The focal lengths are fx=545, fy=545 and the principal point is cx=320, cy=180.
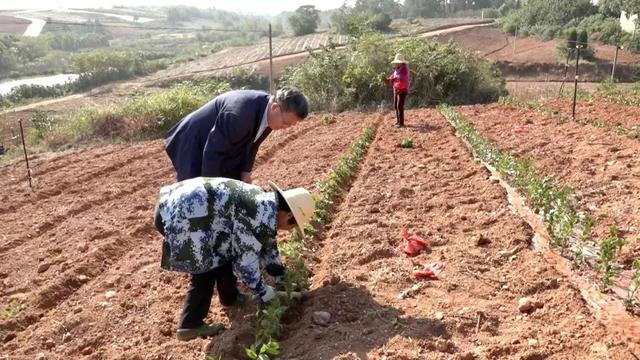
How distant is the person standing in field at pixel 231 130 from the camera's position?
11.1ft

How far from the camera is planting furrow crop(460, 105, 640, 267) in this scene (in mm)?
4457

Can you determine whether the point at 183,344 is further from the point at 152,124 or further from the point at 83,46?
the point at 83,46

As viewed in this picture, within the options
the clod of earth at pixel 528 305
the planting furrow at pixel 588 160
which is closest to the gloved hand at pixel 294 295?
the clod of earth at pixel 528 305

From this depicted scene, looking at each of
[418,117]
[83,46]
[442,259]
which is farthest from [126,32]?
[442,259]

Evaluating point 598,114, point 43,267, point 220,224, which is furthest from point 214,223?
point 598,114

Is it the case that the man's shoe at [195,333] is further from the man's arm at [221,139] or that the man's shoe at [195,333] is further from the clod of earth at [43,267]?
the clod of earth at [43,267]

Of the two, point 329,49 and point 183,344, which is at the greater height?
point 329,49

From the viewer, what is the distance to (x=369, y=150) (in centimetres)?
845

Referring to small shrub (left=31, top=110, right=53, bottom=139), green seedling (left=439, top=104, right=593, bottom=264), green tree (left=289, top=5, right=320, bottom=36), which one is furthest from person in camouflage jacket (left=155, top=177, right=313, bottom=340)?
green tree (left=289, top=5, right=320, bottom=36)

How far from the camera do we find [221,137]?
343 cm

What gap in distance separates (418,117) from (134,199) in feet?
20.7

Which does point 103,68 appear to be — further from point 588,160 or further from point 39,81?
point 588,160

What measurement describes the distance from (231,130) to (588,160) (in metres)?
4.83

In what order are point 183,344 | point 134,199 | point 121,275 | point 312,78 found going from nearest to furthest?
point 183,344 → point 121,275 → point 134,199 → point 312,78
